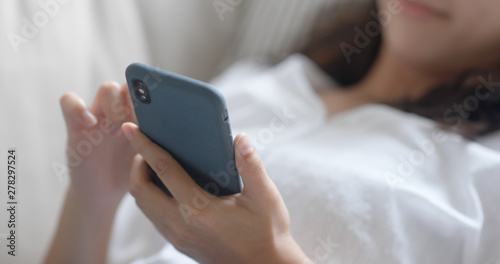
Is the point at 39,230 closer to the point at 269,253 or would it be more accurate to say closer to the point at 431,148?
the point at 269,253

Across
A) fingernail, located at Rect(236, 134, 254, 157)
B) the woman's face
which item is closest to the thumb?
fingernail, located at Rect(236, 134, 254, 157)

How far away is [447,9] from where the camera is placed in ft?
2.11

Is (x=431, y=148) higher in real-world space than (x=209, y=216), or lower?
lower

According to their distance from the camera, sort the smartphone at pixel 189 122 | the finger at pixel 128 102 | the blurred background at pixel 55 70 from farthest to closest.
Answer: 1. the blurred background at pixel 55 70
2. the finger at pixel 128 102
3. the smartphone at pixel 189 122

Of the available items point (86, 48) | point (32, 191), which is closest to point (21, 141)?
point (32, 191)

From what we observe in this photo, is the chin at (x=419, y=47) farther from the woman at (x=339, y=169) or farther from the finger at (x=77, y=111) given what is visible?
the finger at (x=77, y=111)

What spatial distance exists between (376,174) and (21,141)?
18.3 inches

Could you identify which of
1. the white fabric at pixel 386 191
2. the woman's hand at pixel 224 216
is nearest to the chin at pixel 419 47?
the white fabric at pixel 386 191

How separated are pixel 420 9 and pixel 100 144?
480mm

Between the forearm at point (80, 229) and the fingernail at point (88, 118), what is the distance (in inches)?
3.9

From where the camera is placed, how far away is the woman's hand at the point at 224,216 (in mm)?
391

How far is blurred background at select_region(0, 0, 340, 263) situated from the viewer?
598 millimetres

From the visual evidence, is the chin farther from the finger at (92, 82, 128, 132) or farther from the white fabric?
the finger at (92, 82, 128, 132)

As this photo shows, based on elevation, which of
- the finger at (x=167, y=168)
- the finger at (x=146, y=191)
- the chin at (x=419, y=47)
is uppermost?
the finger at (x=167, y=168)
